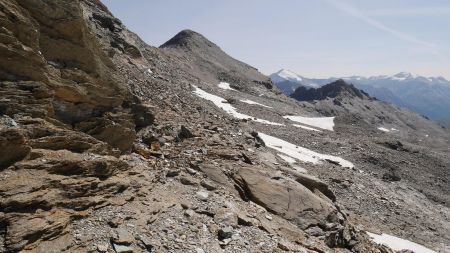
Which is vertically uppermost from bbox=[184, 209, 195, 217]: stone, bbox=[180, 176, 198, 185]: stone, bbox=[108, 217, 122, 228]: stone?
bbox=[180, 176, 198, 185]: stone

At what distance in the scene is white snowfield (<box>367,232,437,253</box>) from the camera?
26.9 meters

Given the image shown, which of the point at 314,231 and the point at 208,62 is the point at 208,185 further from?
the point at 208,62

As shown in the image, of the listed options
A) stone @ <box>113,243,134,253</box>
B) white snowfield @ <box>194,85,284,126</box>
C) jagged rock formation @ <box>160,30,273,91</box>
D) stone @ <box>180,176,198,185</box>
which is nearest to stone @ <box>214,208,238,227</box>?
stone @ <box>180,176,198,185</box>

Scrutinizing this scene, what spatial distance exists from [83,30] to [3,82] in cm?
448

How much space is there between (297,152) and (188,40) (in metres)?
61.8

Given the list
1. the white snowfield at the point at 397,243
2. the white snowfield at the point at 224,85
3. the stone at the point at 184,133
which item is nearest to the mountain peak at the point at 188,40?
the white snowfield at the point at 224,85

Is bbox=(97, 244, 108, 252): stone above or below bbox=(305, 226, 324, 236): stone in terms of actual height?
above

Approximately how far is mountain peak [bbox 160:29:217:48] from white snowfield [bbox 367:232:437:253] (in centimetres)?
7377

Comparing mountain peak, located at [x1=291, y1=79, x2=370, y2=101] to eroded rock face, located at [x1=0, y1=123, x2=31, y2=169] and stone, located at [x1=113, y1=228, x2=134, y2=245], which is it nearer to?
stone, located at [x1=113, y1=228, x2=134, y2=245]

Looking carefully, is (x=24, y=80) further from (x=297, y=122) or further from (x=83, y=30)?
(x=297, y=122)

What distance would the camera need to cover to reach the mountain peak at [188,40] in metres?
96.6

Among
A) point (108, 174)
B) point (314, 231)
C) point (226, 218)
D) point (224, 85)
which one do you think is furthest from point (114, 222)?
point (224, 85)

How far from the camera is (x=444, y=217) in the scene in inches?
1551

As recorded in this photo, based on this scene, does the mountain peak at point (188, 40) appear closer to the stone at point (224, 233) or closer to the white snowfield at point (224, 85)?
the white snowfield at point (224, 85)
